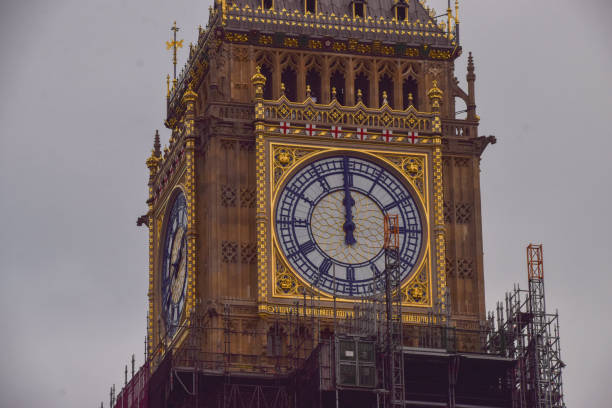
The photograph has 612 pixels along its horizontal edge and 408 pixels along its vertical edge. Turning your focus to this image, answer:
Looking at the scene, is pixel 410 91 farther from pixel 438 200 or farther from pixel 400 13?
pixel 438 200

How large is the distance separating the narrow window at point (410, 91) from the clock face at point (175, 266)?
680 cm

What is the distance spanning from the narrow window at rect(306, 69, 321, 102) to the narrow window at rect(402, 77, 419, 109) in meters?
2.38

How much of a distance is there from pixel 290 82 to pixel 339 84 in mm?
1372

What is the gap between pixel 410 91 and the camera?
85375 mm

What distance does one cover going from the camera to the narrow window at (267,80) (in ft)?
277

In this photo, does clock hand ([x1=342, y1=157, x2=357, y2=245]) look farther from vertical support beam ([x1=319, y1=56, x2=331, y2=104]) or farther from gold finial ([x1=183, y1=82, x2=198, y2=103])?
Result: gold finial ([x1=183, y1=82, x2=198, y2=103])

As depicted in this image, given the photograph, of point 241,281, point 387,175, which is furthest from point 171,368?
point 387,175

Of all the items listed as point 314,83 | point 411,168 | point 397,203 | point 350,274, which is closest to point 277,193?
point 350,274

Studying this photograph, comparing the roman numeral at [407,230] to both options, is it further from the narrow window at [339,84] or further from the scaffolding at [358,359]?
the narrow window at [339,84]

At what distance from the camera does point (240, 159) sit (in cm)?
8244

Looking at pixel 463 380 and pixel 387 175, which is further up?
pixel 387 175

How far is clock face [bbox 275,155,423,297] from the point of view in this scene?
81.6 meters

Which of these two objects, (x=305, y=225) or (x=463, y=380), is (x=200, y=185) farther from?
(x=463, y=380)

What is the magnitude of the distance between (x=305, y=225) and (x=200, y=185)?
10.7 feet
